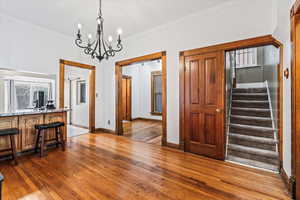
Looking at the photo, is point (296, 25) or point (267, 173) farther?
point (267, 173)

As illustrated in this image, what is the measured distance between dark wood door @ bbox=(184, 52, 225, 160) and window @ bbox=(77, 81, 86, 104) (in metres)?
4.13

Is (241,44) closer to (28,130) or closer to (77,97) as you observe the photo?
(28,130)

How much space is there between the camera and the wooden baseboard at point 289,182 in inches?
65.7

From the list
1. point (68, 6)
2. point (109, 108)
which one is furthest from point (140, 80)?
point (68, 6)

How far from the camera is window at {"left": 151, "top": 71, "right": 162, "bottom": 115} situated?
6.99 m

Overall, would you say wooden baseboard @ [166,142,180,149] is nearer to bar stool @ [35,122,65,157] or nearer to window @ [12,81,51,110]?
bar stool @ [35,122,65,157]

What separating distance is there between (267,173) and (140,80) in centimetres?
607

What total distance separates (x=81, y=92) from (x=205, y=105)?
478cm

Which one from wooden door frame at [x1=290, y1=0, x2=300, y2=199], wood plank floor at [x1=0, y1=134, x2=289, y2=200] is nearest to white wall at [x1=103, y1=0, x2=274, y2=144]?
wooden door frame at [x1=290, y1=0, x2=300, y2=199]

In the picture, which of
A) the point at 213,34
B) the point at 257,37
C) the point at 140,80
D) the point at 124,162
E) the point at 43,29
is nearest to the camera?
the point at 257,37

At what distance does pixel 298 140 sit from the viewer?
1.58 metres

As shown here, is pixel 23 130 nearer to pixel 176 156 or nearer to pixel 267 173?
pixel 176 156

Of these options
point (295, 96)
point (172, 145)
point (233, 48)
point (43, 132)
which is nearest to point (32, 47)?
point (43, 132)

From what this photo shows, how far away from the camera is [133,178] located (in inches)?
81.5
